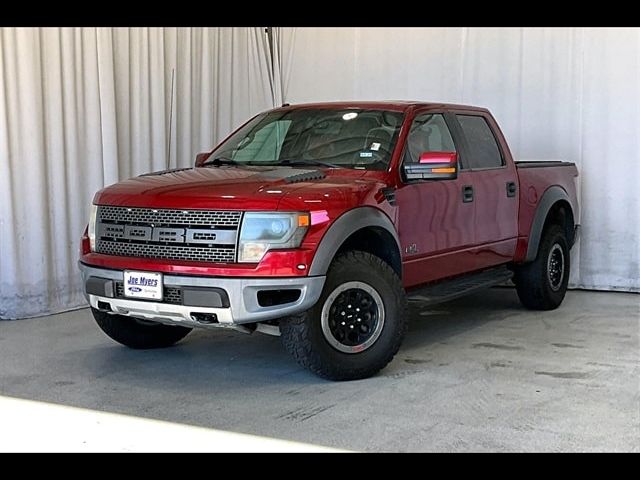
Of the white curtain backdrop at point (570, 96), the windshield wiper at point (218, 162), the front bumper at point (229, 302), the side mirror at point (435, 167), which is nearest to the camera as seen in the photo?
the front bumper at point (229, 302)

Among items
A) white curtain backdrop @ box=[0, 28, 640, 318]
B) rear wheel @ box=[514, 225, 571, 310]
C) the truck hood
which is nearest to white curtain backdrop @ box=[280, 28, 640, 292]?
white curtain backdrop @ box=[0, 28, 640, 318]

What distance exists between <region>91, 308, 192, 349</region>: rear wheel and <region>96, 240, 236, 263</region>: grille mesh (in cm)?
70

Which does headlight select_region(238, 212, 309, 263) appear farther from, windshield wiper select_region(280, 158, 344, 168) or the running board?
the running board

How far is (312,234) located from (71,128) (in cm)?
348

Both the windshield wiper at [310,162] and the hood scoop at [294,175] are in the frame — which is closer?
the hood scoop at [294,175]

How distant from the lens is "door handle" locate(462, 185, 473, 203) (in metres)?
5.90

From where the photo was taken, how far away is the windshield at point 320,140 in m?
5.40

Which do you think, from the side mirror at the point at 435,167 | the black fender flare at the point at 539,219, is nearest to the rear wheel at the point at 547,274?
the black fender flare at the point at 539,219

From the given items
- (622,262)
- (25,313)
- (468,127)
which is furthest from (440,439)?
(622,262)

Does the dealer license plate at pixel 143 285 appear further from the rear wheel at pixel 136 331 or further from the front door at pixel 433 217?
the front door at pixel 433 217

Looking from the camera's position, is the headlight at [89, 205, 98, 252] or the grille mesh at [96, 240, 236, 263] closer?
the grille mesh at [96, 240, 236, 263]

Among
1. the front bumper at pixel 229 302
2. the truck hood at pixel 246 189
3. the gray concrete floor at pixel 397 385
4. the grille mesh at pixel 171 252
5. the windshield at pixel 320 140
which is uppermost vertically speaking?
the windshield at pixel 320 140

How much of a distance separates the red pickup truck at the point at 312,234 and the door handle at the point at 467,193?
1 cm
